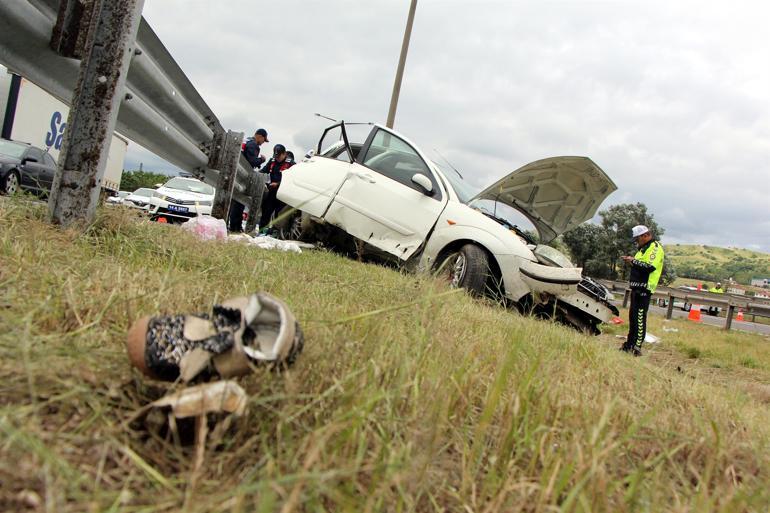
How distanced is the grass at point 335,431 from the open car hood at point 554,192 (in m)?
4.89

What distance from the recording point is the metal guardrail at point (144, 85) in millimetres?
2502

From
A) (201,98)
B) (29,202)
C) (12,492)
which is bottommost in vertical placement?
(12,492)

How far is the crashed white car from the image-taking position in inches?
226

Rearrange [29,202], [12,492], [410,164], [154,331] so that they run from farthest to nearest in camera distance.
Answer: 1. [410,164]
2. [29,202]
3. [154,331]
4. [12,492]

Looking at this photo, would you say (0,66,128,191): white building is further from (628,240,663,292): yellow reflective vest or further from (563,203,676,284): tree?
(563,203,676,284): tree

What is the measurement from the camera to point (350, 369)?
4.43 feet

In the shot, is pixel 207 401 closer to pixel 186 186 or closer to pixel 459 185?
pixel 459 185

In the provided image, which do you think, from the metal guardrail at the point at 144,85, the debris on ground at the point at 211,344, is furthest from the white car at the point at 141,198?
the debris on ground at the point at 211,344

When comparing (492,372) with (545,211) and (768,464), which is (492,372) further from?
(545,211)

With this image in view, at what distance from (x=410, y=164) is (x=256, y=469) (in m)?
5.95

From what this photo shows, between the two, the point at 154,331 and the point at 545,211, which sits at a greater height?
the point at 545,211

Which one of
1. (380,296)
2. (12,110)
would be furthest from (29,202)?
(12,110)

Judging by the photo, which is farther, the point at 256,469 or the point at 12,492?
the point at 256,469

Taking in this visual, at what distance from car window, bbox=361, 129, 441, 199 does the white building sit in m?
9.43
